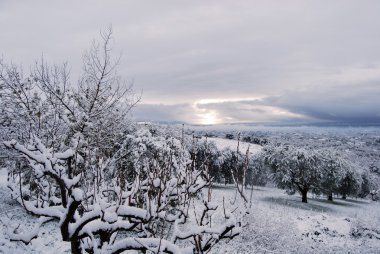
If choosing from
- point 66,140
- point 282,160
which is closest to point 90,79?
point 66,140

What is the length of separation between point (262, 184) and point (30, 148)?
129 feet

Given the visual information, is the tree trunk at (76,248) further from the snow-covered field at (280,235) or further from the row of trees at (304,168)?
the row of trees at (304,168)

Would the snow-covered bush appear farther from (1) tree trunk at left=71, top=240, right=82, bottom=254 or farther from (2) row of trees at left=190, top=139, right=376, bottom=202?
(1) tree trunk at left=71, top=240, right=82, bottom=254

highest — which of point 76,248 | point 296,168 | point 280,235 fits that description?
point 76,248

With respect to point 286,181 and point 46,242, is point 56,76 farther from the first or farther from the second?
point 286,181

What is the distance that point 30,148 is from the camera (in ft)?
15.2

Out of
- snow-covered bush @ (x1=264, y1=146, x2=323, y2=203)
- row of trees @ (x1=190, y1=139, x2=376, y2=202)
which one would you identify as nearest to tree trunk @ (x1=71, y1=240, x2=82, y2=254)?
row of trees @ (x1=190, y1=139, x2=376, y2=202)

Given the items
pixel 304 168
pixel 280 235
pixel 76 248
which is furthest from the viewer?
pixel 304 168

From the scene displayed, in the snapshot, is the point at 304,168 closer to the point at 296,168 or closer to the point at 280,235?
the point at 296,168

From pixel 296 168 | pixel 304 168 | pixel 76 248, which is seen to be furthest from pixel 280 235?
pixel 304 168

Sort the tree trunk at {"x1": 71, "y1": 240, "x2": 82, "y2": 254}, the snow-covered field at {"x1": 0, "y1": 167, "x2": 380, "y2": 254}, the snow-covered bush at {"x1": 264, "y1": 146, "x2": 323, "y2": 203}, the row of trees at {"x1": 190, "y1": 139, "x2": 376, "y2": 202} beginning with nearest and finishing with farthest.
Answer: the tree trunk at {"x1": 71, "y1": 240, "x2": 82, "y2": 254}, the snow-covered field at {"x1": 0, "y1": 167, "x2": 380, "y2": 254}, the snow-covered bush at {"x1": 264, "y1": 146, "x2": 323, "y2": 203}, the row of trees at {"x1": 190, "y1": 139, "x2": 376, "y2": 202}

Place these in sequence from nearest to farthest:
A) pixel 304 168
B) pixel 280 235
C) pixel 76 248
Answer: pixel 76 248
pixel 280 235
pixel 304 168

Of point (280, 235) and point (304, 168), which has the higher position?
point (304, 168)

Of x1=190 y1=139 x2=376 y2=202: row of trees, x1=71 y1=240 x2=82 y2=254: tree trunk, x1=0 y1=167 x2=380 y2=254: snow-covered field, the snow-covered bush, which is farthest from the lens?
x1=190 y1=139 x2=376 y2=202: row of trees
